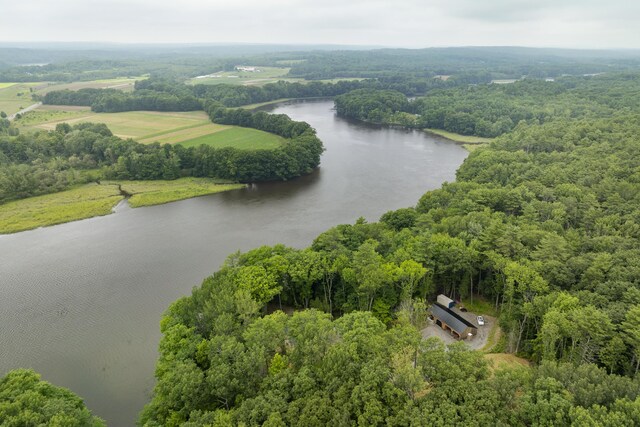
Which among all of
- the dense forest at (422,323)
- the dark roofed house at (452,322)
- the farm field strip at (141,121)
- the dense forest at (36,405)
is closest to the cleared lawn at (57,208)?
the farm field strip at (141,121)

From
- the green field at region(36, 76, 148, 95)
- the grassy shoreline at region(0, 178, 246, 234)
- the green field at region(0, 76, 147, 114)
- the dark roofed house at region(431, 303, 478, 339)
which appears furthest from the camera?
the green field at region(36, 76, 148, 95)


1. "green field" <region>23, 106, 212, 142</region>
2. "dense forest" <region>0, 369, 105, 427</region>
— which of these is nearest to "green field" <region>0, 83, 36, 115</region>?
"green field" <region>23, 106, 212, 142</region>

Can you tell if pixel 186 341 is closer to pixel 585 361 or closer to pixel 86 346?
pixel 86 346

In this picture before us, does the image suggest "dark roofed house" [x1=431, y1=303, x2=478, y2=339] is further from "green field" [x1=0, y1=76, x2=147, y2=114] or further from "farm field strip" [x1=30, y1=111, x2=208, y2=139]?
"green field" [x1=0, y1=76, x2=147, y2=114]

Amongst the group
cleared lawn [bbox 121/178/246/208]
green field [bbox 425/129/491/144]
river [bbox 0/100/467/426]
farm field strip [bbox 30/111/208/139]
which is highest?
farm field strip [bbox 30/111/208/139]

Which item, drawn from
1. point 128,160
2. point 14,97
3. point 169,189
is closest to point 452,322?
point 169,189

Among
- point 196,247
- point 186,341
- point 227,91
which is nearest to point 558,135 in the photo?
point 196,247

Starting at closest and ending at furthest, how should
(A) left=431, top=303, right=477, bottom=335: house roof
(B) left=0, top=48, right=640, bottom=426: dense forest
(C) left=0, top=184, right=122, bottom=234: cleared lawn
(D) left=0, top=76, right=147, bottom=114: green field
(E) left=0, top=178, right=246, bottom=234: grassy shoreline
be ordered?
(B) left=0, top=48, right=640, bottom=426: dense forest → (A) left=431, top=303, right=477, bottom=335: house roof → (C) left=0, top=184, right=122, bottom=234: cleared lawn → (E) left=0, top=178, right=246, bottom=234: grassy shoreline → (D) left=0, top=76, right=147, bottom=114: green field
